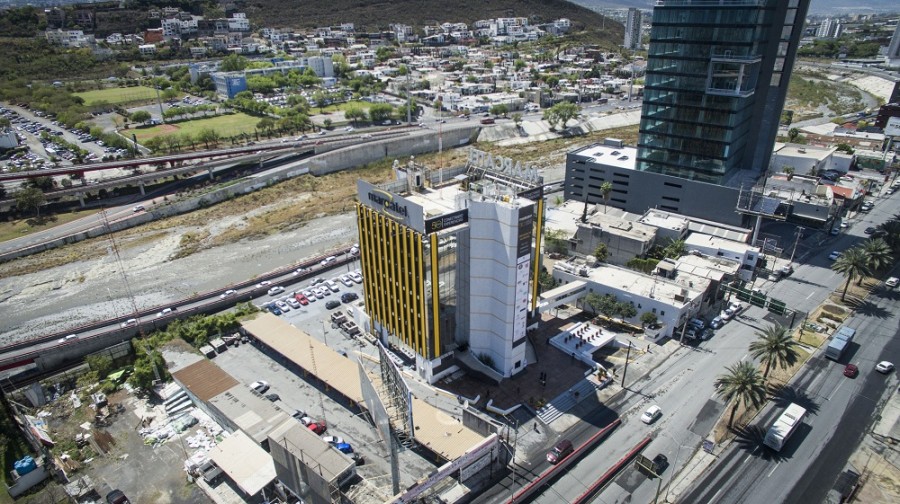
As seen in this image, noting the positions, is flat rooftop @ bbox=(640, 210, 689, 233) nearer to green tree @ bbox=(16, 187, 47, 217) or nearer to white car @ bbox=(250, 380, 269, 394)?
white car @ bbox=(250, 380, 269, 394)

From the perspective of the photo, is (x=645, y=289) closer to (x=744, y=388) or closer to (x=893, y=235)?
(x=744, y=388)

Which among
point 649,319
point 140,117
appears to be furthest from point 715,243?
point 140,117

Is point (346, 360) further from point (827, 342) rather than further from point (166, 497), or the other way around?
point (827, 342)

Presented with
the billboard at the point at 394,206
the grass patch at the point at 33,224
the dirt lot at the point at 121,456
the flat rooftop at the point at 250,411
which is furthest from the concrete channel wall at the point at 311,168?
the flat rooftop at the point at 250,411

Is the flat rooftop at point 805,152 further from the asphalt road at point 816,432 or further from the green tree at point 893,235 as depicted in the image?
the asphalt road at point 816,432

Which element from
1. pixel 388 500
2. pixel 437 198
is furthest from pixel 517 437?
pixel 437 198

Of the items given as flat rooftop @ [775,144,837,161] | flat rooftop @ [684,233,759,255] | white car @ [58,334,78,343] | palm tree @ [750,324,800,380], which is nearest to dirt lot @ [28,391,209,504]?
white car @ [58,334,78,343]
